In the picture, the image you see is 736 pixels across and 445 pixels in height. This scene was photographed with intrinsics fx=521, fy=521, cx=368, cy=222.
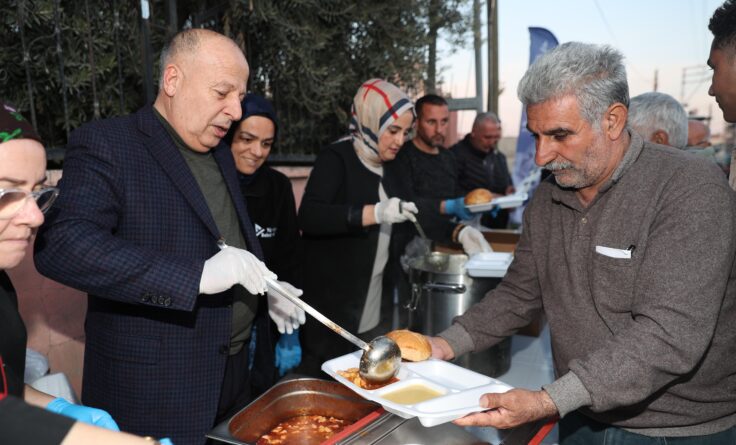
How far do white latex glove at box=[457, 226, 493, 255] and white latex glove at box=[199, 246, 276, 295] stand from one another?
2.28 metres

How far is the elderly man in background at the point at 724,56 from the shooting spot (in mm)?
1788

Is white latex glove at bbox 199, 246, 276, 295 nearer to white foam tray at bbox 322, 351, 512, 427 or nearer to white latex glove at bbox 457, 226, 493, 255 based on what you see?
white foam tray at bbox 322, 351, 512, 427

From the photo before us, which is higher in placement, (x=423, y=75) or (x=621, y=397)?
(x=423, y=75)

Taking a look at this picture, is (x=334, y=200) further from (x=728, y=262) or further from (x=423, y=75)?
(x=423, y=75)

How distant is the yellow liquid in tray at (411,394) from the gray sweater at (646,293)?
13.3 inches

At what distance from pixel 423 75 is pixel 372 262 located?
4271 millimetres

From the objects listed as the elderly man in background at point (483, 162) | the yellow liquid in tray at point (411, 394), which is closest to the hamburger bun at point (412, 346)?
the yellow liquid in tray at point (411, 394)

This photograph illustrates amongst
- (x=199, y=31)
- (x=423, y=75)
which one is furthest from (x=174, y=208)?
(x=423, y=75)

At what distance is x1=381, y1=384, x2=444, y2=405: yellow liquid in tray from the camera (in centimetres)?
149

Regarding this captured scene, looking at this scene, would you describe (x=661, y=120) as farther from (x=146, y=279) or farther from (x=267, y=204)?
(x=146, y=279)

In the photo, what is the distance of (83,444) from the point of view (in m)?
0.70

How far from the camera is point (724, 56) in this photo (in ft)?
5.96

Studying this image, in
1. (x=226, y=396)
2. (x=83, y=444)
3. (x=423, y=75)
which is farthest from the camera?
(x=423, y=75)

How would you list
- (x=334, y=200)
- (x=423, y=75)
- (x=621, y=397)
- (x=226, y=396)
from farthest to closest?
(x=423, y=75) → (x=334, y=200) → (x=226, y=396) → (x=621, y=397)
